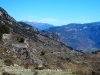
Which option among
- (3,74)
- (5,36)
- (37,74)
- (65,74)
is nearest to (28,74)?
(37,74)

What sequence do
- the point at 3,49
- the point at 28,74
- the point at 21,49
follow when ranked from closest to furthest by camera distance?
the point at 28,74 → the point at 3,49 → the point at 21,49

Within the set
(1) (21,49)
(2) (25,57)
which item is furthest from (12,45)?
(2) (25,57)

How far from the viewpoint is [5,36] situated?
169 feet

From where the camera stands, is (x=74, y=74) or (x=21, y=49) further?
(x=21, y=49)

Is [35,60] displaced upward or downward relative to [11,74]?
downward

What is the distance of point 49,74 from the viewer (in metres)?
21.9

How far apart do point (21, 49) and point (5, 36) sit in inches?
344

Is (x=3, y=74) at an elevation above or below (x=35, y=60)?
above

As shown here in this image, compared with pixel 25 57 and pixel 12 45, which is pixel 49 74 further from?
pixel 12 45

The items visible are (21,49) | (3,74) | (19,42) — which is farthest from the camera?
(19,42)

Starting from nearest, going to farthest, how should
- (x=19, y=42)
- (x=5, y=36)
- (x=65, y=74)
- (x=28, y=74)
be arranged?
(x=28, y=74), (x=65, y=74), (x=19, y=42), (x=5, y=36)

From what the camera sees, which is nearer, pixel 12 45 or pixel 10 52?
pixel 10 52

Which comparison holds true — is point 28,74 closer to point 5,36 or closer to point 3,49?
point 3,49

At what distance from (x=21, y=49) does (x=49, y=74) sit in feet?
74.8
